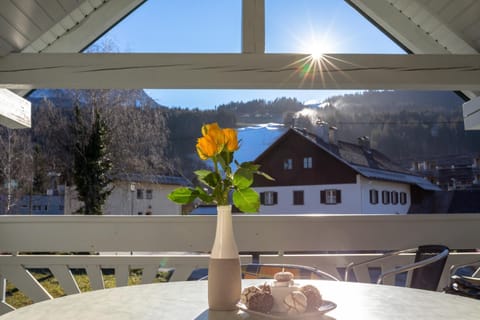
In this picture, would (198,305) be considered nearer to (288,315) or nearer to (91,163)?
(288,315)

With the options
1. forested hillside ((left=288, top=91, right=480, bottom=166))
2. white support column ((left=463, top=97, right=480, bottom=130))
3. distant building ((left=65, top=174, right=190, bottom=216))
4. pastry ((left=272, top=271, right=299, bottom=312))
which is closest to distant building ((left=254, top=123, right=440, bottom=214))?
forested hillside ((left=288, top=91, right=480, bottom=166))

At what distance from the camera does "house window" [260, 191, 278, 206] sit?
135 inches

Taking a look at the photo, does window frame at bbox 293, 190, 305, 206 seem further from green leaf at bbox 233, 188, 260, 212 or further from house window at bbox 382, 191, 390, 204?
green leaf at bbox 233, 188, 260, 212

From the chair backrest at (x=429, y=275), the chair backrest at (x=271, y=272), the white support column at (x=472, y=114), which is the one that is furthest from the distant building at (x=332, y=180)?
the chair backrest at (x=271, y=272)

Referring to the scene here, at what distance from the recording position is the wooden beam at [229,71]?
2.68m

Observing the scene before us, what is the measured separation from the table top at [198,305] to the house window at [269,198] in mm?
2027

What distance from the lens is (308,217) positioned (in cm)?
271

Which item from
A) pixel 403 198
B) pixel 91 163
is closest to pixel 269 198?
pixel 403 198

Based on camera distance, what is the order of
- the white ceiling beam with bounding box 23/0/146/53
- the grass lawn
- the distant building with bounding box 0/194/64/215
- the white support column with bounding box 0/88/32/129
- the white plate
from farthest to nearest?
1. the distant building with bounding box 0/194/64/215
2. the white ceiling beam with bounding box 23/0/146/53
3. the grass lawn
4. the white support column with bounding box 0/88/32/129
5. the white plate

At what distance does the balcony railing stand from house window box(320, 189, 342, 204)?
78 cm

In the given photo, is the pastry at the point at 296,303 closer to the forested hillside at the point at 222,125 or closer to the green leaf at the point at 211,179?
the green leaf at the point at 211,179

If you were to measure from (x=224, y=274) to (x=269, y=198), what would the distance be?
2448mm

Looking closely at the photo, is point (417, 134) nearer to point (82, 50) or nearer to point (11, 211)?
point (82, 50)

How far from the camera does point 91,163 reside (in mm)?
4285
